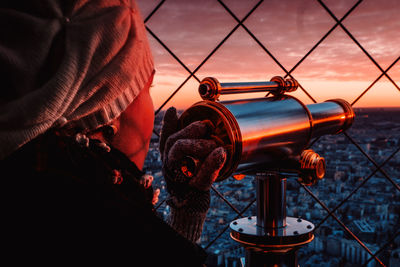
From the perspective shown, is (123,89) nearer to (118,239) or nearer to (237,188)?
(118,239)

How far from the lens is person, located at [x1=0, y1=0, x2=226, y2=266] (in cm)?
43

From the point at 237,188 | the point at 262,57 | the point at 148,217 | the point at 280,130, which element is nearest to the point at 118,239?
the point at 148,217

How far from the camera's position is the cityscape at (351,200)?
131 cm

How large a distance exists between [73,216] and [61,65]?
172mm

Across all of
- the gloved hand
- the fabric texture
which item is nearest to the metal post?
the gloved hand

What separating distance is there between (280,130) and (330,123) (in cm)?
20

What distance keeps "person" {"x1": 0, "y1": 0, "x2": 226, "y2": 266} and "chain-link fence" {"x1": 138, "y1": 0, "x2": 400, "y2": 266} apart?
2.60 ft

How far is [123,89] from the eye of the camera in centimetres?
51

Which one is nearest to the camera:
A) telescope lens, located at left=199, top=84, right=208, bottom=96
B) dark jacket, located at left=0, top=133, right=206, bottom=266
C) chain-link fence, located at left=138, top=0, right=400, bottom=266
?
dark jacket, located at left=0, top=133, right=206, bottom=266

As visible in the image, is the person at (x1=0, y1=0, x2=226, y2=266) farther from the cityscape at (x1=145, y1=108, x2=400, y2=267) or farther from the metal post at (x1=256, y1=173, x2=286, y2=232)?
the cityscape at (x1=145, y1=108, x2=400, y2=267)

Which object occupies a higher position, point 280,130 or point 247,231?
point 280,130

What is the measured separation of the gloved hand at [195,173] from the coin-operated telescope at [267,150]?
12mm

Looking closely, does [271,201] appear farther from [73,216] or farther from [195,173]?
[73,216]

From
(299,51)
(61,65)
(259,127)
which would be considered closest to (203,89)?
(259,127)
